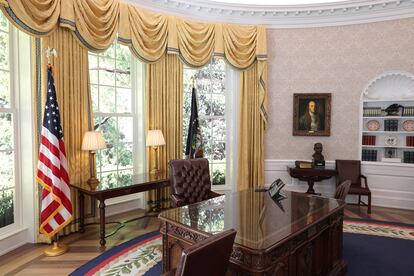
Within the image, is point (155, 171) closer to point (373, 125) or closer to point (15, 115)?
point (15, 115)

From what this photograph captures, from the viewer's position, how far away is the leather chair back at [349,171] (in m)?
5.37

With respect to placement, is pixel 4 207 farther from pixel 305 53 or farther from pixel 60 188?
pixel 305 53

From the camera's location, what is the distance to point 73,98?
3.97 metres

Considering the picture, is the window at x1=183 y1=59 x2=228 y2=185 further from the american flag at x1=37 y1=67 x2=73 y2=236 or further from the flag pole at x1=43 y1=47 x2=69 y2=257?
the american flag at x1=37 y1=67 x2=73 y2=236

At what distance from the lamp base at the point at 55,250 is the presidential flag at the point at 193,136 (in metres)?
2.47

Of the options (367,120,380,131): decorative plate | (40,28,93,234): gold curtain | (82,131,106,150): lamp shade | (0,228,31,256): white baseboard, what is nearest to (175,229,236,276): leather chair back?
(82,131,106,150): lamp shade

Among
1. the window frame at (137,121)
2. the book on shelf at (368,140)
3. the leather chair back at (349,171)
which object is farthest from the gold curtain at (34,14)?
the book on shelf at (368,140)

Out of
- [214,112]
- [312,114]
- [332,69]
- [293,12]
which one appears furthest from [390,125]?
[214,112]

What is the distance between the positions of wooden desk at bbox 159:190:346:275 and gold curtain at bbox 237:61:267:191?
8.61 feet

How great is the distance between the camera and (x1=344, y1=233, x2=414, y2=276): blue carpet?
3064 mm

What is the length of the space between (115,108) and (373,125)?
473 cm

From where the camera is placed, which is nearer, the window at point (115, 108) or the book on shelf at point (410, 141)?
the window at point (115, 108)

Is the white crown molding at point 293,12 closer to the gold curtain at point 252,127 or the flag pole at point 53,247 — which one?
the gold curtain at point 252,127

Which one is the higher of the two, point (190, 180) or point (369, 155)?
point (369, 155)
